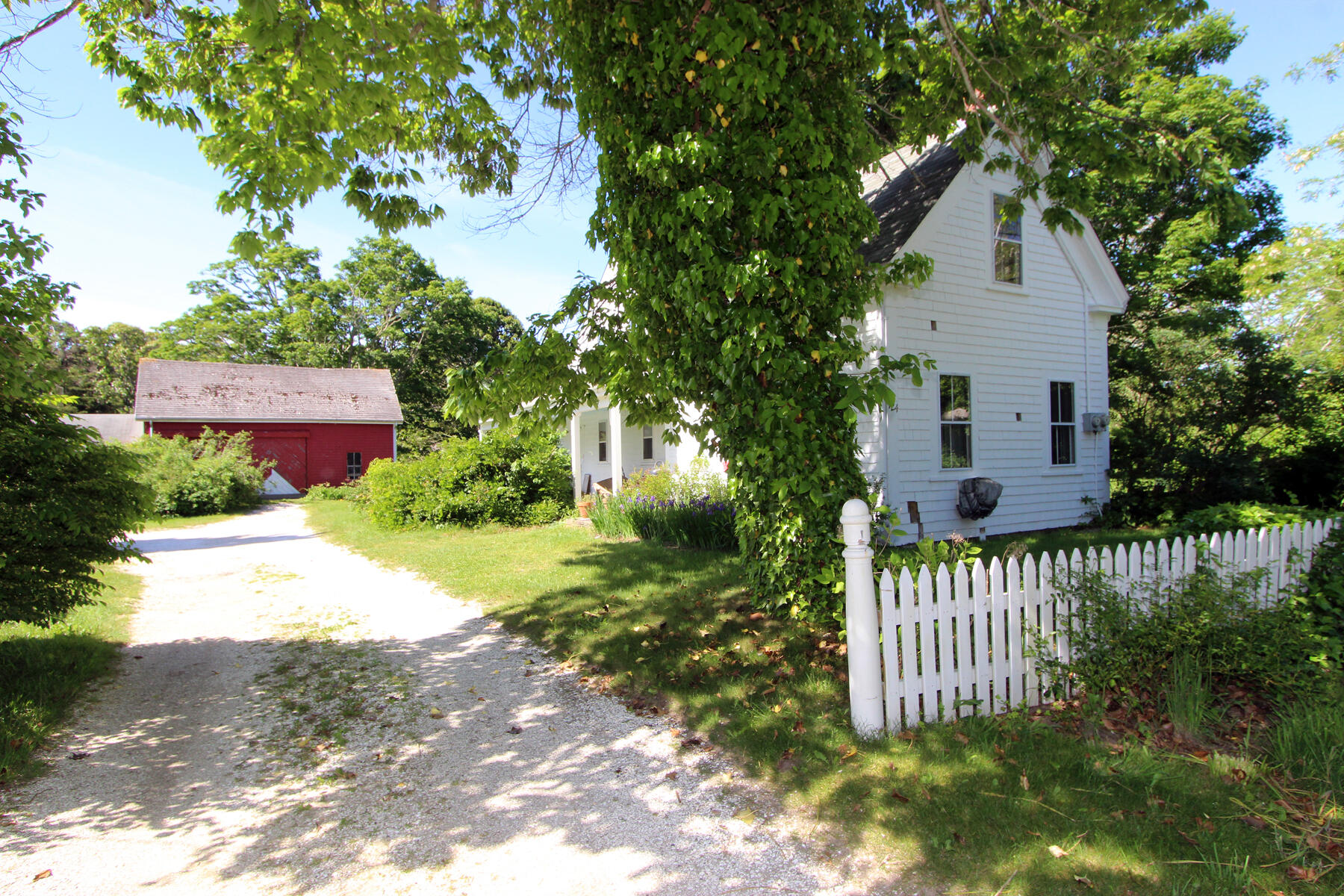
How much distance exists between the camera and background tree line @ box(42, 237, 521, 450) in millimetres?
38750

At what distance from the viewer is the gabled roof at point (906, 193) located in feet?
33.5

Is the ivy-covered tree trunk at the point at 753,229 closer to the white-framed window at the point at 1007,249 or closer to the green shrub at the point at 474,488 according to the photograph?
the white-framed window at the point at 1007,249

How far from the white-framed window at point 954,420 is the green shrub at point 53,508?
9863 millimetres

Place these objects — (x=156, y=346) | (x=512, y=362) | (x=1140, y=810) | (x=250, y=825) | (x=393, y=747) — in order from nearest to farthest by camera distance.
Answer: (x=1140, y=810) < (x=250, y=825) < (x=393, y=747) < (x=512, y=362) < (x=156, y=346)

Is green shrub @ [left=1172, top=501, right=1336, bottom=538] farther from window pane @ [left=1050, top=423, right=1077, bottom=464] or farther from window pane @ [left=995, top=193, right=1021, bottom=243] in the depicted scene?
window pane @ [left=995, top=193, right=1021, bottom=243]

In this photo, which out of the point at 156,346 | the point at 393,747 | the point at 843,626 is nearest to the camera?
the point at 393,747

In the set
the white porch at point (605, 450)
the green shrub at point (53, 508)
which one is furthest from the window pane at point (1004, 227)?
the green shrub at point (53, 508)

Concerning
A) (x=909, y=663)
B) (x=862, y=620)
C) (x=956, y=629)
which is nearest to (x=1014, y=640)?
(x=956, y=629)

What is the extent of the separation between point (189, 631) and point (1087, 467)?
1349 centimetres

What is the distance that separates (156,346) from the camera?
138 ft

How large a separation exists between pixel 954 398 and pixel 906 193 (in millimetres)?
3513

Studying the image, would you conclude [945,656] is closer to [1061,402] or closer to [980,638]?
[980,638]

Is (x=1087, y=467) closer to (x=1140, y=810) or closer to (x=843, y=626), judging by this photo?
(x=843, y=626)

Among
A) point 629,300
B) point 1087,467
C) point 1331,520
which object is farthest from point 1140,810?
point 1087,467
